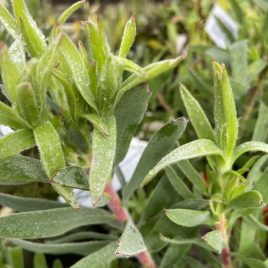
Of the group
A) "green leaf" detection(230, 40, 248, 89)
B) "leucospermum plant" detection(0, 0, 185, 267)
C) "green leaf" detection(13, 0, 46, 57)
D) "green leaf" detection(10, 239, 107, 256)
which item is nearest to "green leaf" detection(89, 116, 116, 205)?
"leucospermum plant" detection(0, 0, 185, 267)

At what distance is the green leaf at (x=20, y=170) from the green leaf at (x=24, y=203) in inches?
3.4

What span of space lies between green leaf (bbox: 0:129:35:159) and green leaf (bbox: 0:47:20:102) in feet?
0.12

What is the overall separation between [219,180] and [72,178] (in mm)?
180

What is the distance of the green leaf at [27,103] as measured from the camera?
45 cm

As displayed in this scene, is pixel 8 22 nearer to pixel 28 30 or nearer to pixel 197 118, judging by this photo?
pixel 28 30

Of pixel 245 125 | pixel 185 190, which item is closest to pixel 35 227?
pixel 185 190

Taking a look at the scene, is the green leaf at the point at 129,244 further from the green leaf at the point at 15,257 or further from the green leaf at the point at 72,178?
the green leaf at the point at 15,257

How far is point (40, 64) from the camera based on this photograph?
1.52ft

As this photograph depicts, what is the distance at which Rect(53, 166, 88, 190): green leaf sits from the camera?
51 centimetres

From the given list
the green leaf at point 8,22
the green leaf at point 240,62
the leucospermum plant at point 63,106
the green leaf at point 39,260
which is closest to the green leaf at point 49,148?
the leucospermum plant at point 63,106

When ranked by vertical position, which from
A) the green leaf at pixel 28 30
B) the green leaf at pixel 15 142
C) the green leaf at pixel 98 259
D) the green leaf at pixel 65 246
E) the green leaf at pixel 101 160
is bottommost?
the green leaf at pixel 65 246

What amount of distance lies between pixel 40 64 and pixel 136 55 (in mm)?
790

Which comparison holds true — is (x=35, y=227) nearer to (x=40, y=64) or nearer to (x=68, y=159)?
(x=68, y=159)

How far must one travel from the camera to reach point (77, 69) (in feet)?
1.67
